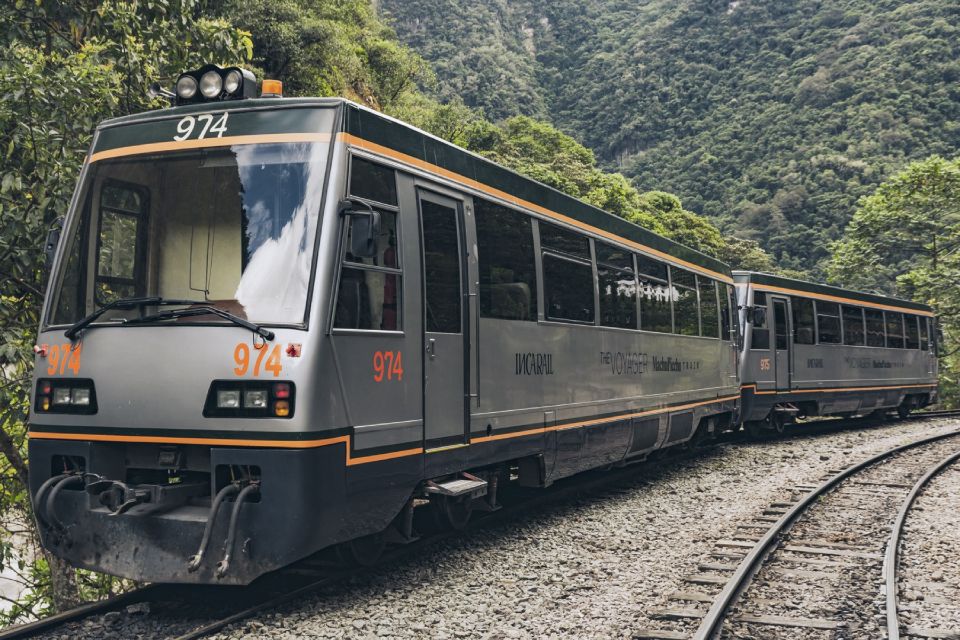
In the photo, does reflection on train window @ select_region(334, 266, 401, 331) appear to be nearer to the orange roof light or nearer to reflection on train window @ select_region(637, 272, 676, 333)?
the orange roof light

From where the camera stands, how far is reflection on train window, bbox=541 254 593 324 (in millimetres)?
8594

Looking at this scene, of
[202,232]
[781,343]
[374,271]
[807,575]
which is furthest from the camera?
[781,343]

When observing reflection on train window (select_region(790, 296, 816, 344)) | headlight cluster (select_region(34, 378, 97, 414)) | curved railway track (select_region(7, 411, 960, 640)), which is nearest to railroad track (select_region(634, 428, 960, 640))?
curved railway track (select_region(7, 411, 960, 640))

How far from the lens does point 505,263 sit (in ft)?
25.4

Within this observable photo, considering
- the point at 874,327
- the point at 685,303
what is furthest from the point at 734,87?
the point at 685,303

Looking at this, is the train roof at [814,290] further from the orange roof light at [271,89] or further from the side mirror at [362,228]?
the side mirror at [362,228]

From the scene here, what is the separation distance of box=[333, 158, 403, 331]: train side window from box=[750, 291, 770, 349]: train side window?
502 inches

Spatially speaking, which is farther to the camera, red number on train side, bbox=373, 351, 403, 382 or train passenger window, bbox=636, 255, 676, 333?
train passenger window, bbox=636, 255, 676, 333

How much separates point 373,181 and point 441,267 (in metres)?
0.99

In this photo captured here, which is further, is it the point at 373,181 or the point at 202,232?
the point at 373,181

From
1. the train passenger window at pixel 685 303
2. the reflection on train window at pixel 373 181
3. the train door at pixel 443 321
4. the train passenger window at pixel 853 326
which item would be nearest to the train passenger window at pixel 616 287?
the train passenger window at pixel 685 303

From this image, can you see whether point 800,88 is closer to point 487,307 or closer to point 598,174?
point 598,174

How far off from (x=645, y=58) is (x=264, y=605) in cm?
11384

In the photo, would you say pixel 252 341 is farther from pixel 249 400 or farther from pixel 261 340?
pixel 249 400
